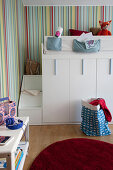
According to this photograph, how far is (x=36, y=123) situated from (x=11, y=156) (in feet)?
6.60

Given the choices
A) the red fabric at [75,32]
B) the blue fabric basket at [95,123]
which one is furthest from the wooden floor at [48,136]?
the red fabric at [75,32]

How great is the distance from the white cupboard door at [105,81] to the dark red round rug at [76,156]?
40.3 inches

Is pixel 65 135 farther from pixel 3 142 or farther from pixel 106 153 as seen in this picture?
pixel 3 142

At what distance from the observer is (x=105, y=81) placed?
328 centimetres

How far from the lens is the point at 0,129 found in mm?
1720

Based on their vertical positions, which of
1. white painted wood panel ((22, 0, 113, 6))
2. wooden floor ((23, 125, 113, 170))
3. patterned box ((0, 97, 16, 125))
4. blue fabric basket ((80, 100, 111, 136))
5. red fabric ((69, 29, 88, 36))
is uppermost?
white painted wood panel ((22, 0, 113, 6))

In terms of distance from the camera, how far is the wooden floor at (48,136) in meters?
2.29

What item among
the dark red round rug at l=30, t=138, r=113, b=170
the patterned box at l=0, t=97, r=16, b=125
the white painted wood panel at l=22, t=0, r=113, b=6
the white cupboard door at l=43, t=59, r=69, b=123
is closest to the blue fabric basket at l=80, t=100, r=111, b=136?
the dark red round rug at l=30, t=138, r=113, b=170

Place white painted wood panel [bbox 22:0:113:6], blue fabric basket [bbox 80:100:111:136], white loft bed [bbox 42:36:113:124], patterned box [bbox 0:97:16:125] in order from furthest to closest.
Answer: white painted wood panel [bbox 22:0:113:6]
white loft bed [bbox 42:36:113:124]
blue fabric basket [bbox 80:100:111:136]
patterned box [bbox 0:97:16:125]

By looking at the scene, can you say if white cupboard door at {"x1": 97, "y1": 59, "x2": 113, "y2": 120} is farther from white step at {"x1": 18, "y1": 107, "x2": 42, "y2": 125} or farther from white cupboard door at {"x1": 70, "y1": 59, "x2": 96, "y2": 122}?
white step at {"x1": 18, "y1": 107, "x2": 42, "y2": 125}

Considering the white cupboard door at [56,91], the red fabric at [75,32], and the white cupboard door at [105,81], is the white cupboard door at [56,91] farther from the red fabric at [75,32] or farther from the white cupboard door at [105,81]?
the red fabric at [75,32]

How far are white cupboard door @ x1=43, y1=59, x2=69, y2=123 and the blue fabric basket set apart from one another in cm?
52

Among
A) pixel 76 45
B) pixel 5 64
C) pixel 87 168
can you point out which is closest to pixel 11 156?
pixel 87 168

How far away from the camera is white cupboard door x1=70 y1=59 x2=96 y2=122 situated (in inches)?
128
